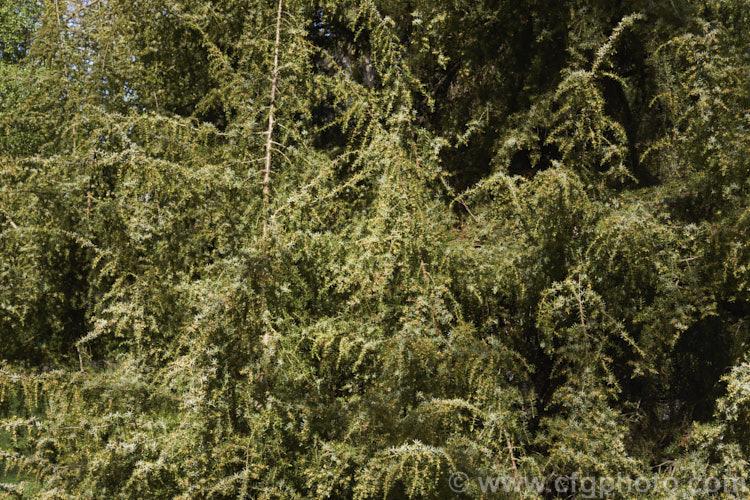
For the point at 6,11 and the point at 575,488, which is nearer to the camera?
the point at 575,488

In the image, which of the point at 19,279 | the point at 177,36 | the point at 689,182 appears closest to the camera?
the point at 689,182

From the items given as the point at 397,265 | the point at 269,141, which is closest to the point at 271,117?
the point at 269,141

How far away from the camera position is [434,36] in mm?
2285

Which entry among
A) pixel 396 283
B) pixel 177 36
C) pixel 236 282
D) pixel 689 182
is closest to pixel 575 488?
pixel 396 283

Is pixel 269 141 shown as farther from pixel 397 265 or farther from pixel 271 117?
pixel 397 265

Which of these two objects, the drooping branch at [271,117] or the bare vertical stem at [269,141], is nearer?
the bare vertical stem at [269,141]

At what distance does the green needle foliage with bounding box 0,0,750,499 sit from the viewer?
1.64 metres

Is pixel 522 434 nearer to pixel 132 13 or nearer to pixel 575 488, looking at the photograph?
pixel 575 488

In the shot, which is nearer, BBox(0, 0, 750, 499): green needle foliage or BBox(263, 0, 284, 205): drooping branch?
BBox(0, 0, 750, 499): green needle foliage

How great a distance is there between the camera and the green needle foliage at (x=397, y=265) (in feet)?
5.39

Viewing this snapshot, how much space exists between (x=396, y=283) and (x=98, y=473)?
97 cm

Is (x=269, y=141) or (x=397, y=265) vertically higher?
(x=269, y=141)

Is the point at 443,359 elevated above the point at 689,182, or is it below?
below

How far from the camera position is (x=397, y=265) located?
5.98ft
